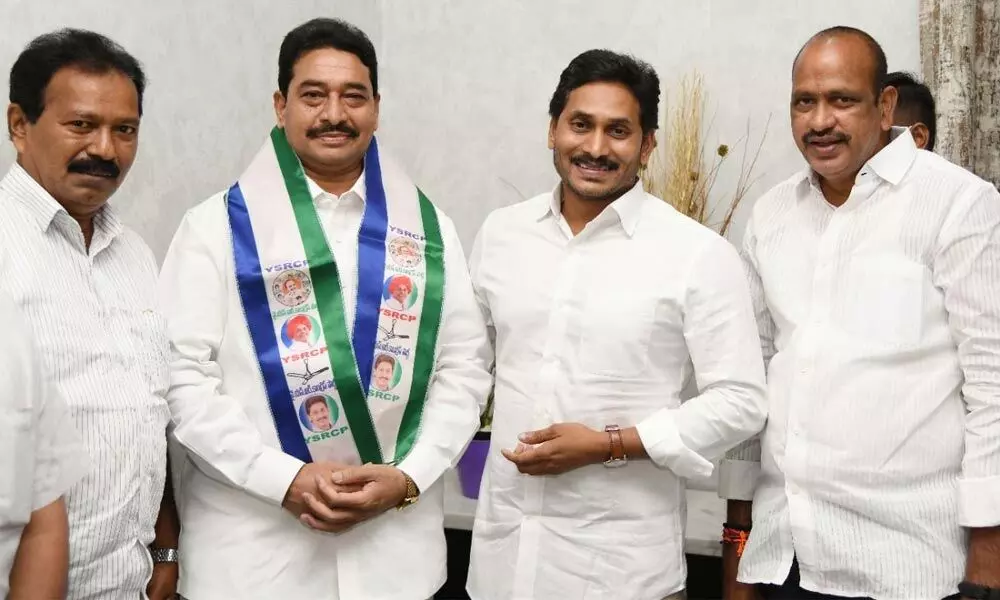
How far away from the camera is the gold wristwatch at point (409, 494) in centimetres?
186

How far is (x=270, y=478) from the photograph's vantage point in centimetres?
177

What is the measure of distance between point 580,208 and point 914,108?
4.03ft

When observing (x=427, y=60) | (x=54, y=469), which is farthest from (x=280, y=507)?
(x=427, y=60)

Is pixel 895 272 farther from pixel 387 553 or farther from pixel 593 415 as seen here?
pixel 387 553

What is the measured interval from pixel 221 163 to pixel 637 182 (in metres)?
1.30

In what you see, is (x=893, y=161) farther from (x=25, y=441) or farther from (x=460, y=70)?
(x=460, y=70)

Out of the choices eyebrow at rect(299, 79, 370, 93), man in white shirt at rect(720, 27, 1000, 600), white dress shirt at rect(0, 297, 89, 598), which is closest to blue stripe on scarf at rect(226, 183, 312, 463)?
eyebrow at rect(299, 79, 370, 93)

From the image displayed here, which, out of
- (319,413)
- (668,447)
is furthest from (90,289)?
(668,447)

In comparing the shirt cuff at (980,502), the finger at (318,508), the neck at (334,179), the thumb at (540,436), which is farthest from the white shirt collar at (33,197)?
the shirt cuff at (980,502)

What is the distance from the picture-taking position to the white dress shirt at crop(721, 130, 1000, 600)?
5.66ft

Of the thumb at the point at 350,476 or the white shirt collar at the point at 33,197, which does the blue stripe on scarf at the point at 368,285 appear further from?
the white shirt collar at the point at 33,197

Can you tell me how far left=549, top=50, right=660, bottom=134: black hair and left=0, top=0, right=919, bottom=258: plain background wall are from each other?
1084 millimetres

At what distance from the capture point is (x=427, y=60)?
3594 millimetres

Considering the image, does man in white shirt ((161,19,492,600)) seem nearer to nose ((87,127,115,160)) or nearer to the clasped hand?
the clasped hand
